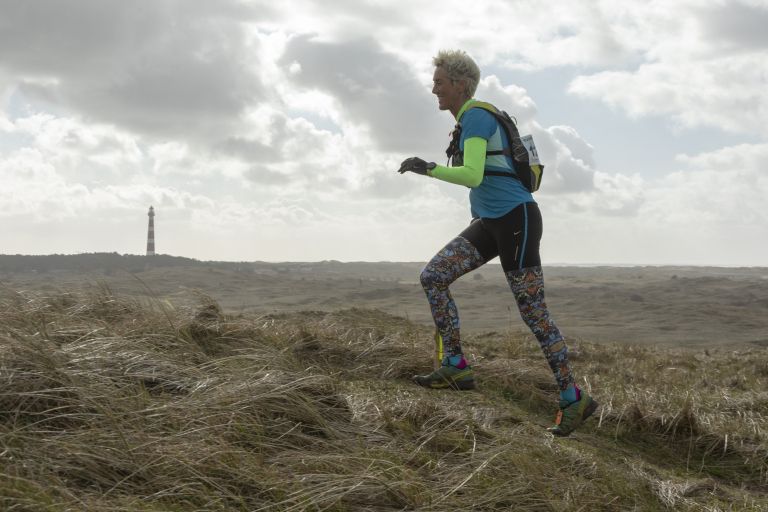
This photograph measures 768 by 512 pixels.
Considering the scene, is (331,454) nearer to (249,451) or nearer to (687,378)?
(249,451)

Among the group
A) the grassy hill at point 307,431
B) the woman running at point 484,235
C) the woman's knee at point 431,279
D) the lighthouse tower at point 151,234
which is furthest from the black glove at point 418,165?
the lighthouse tower at point 151,234

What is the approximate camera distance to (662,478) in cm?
301

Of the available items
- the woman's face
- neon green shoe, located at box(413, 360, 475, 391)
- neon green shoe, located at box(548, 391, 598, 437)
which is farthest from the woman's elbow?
neon green shoe, located at box(548, 391, 598, 437)

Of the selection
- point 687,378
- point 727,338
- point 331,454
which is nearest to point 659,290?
point 727,338

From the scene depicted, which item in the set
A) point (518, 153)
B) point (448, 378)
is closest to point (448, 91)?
point (518, 153)

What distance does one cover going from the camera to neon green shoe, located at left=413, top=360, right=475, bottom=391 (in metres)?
3.95

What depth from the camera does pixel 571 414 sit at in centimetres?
349

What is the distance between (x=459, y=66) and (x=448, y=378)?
186 centimetres

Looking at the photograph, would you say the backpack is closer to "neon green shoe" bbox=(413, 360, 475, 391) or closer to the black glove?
the black glove

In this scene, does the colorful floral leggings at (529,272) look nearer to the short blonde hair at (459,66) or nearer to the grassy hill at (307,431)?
the grassy hill at (307,431)

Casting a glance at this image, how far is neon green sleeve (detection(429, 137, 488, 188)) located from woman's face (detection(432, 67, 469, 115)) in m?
0.38

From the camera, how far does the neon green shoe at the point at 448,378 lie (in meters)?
3.95

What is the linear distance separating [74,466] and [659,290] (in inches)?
1157

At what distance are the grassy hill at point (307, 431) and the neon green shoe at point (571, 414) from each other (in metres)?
0.08
